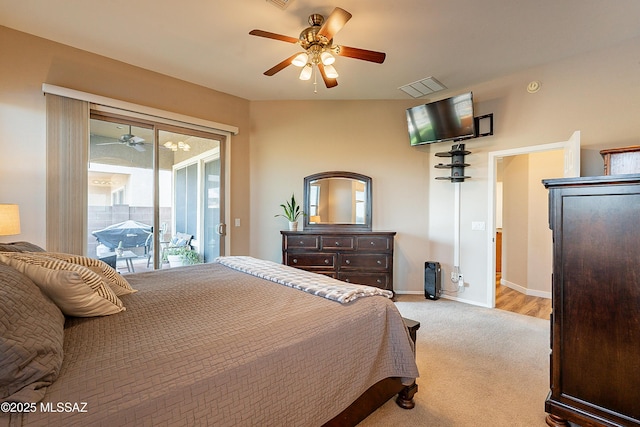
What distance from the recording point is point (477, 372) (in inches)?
87.5

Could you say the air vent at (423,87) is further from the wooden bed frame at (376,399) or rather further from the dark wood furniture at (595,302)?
the wooden bed frame at (376,399)

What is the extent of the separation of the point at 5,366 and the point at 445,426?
1.95 metres

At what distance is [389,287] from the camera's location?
3977mm

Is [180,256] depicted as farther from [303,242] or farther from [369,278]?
[369,278]

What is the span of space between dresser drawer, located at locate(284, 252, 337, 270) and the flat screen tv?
206 cm

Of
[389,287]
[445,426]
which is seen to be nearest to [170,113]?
[389,287]

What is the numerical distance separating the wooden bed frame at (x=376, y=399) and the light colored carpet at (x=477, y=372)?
8cm

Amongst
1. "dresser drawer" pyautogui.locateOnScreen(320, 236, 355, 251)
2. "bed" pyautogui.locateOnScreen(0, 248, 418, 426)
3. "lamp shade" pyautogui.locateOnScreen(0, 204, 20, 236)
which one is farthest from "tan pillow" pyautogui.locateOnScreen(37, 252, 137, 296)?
"dresser drawer" pyautogui.locateOnScreen(320, 236, 355, 251)

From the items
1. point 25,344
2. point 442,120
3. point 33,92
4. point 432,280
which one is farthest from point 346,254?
point 33,92

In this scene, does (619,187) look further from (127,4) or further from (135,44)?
(135,44)

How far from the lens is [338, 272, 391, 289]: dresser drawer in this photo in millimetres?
3973

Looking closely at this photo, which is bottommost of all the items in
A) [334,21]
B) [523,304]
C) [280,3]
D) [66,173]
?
[523,304]

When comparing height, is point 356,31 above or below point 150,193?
above

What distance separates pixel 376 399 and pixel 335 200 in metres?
3.11
